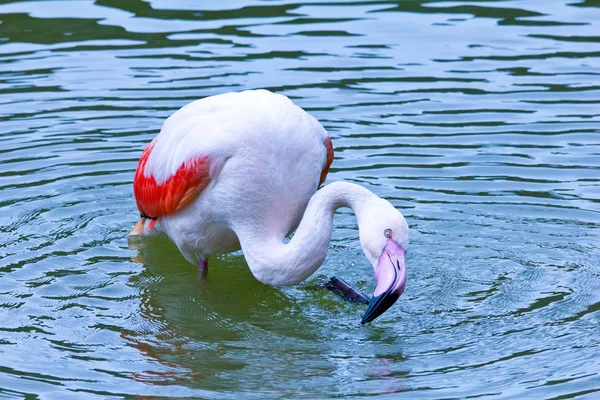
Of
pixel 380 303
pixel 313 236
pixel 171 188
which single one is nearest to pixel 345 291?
pixel 313 236

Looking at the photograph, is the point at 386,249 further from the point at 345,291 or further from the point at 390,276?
the point at 345,291

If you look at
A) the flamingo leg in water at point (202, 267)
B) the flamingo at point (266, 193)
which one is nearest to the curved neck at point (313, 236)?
the flamingo at point (266, 193)

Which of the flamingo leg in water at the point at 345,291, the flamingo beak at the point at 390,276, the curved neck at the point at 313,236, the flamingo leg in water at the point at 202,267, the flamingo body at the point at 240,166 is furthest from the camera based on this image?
the flamingo leg in water at the point at 202,267

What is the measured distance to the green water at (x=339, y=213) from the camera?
21.0 feet

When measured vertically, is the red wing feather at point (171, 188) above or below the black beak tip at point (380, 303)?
above

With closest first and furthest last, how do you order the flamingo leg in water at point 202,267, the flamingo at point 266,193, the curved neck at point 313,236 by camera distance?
the flamingo at point 266,193
the curved neck at point 313,236
the flamingo leg in water at point 202,267

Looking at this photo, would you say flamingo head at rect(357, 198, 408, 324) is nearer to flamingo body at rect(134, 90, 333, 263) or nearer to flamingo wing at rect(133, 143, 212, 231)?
flamingo body at rect(134, 90, 333, 263)

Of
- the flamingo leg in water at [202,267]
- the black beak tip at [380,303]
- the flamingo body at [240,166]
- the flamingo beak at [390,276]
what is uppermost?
the flamingo body at [240,166]

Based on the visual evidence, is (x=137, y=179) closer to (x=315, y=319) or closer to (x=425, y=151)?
(x=315, y=319)

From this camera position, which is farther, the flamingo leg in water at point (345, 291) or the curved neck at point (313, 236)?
the flamingo leg in water at point (345, 291)

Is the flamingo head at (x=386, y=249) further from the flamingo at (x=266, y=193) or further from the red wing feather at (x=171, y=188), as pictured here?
the red wing feather at (x=171, y=188)

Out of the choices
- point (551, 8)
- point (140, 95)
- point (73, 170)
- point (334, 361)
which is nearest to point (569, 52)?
point (551, 8)

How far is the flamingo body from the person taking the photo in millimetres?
7027

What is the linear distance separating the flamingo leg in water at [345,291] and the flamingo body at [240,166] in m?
0.51
